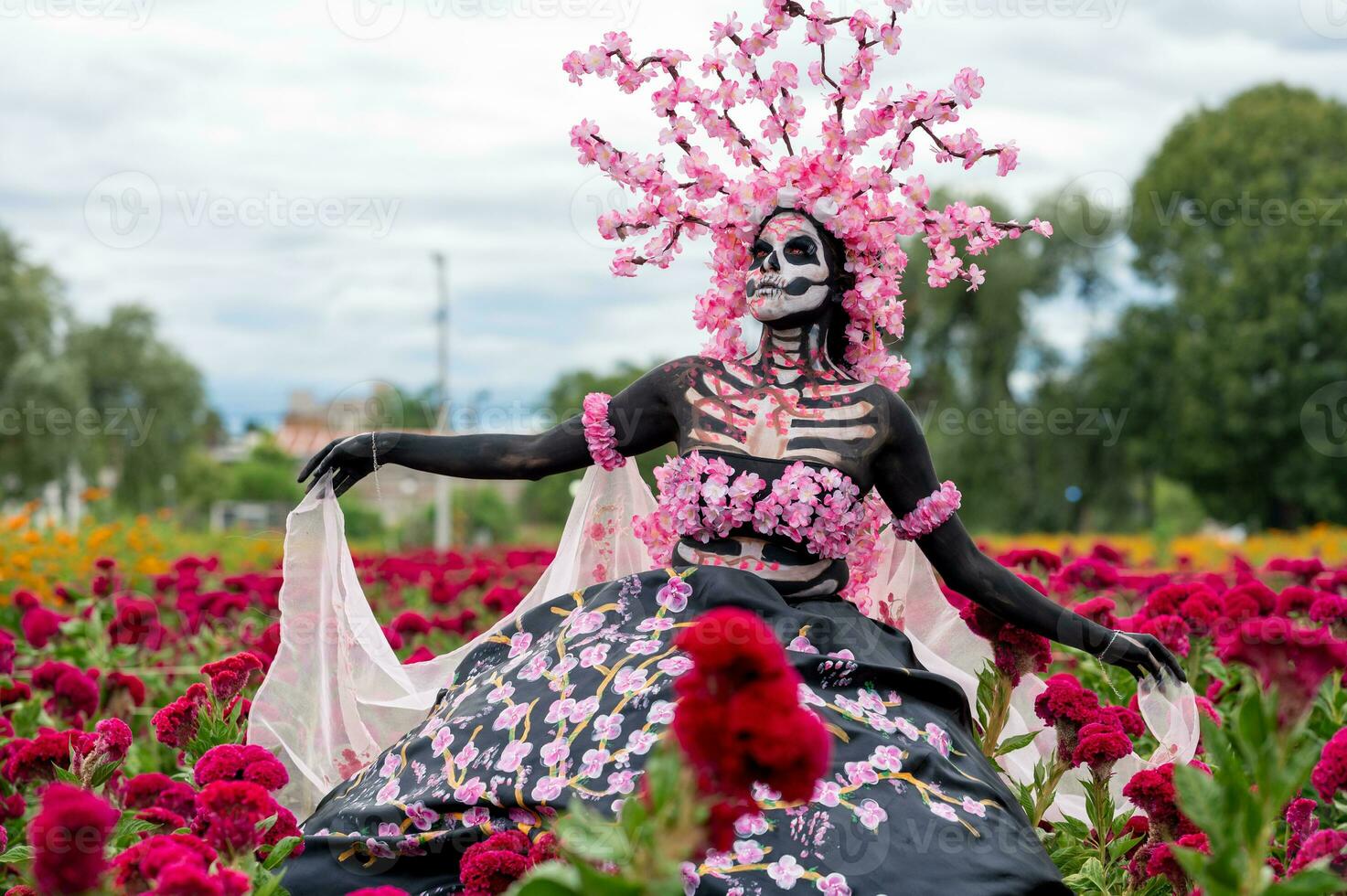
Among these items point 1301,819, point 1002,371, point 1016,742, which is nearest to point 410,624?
point 1016,742

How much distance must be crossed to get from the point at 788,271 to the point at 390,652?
165 centimetres

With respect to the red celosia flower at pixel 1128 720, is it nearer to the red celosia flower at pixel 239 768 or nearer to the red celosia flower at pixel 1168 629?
the red celosia flower at pixel 1168 629

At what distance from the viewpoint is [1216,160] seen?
25.4 m

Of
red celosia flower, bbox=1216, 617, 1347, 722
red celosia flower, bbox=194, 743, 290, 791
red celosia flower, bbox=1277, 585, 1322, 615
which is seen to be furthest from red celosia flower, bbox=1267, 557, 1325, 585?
red celosia flower, bbox=194, 743, 290, 791

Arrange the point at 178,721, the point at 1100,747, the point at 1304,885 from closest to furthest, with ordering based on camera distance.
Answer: the point at 1304,885 < the point at 1100,747 < the point at 178,721

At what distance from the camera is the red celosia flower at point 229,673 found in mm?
3188

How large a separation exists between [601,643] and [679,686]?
1685 mm

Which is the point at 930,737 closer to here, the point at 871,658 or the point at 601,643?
the point at 871,658

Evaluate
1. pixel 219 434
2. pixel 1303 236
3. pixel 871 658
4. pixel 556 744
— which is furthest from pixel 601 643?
pixel 219 434

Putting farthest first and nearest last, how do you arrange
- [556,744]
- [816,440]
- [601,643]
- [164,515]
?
[164,515] → [816,440] → [601,643] → [556,744]

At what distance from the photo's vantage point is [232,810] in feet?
6.49

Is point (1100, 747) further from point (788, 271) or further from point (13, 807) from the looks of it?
point (13, 807)

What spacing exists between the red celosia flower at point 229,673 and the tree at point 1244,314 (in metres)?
22.0

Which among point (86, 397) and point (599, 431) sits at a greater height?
point (599, 431)
